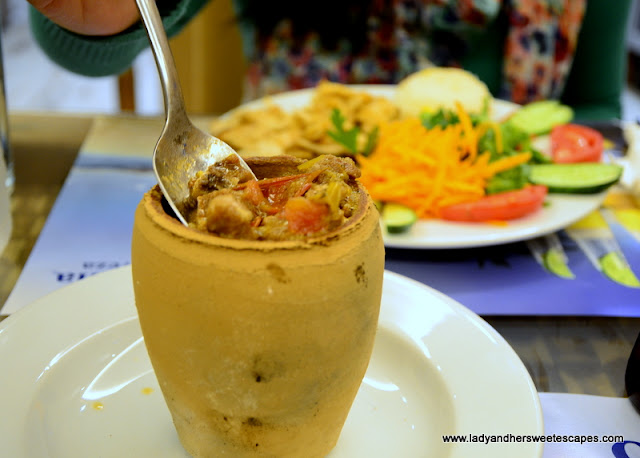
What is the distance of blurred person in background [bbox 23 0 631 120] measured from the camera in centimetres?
202

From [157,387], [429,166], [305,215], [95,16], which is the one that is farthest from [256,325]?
[95,16]

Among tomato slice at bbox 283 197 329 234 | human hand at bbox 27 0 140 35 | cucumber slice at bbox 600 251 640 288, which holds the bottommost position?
cucumber slice at bbox 600 251 640 288

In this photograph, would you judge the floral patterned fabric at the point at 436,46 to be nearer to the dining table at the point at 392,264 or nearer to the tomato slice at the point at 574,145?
the tomato slice at the point at 574,145

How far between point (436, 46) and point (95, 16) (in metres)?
1.19

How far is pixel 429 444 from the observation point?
2.19 ft

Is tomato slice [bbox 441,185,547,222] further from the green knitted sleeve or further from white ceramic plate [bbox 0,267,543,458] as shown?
the green knitted sleeve

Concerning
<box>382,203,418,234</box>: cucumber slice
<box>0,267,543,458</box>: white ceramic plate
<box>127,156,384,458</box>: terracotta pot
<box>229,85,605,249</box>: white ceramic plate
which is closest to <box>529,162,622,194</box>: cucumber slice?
<box>229,85,605,249</box>: white ceramic plate

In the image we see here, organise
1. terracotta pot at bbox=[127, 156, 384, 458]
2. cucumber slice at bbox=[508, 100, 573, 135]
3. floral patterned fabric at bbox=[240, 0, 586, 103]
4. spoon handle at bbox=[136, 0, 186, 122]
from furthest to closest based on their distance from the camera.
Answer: floral patterned fabric at bbox=[240, 0, 586, 103]
cucumber slice at bbox=[508, 100, 573, 135]
spoon handle at bbox=[136, 0, 186, 122]
terracotta pot at bbox=[127, 156, 384, 458]

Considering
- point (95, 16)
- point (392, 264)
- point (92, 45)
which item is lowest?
point (392, 264)

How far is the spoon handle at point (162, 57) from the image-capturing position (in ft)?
→ 2.47

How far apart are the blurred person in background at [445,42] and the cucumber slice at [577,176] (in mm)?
792

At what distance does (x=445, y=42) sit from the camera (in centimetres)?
210

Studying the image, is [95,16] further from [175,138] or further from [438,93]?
[438,93]

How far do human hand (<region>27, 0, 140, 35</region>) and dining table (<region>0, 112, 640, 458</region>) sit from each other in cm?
29
